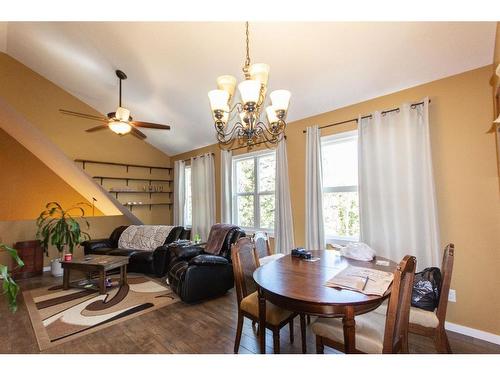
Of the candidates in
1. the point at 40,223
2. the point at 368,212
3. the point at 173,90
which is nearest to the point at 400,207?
the point at 368,212

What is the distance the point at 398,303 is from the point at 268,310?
89 cm

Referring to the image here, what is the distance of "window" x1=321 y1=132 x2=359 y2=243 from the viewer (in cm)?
304

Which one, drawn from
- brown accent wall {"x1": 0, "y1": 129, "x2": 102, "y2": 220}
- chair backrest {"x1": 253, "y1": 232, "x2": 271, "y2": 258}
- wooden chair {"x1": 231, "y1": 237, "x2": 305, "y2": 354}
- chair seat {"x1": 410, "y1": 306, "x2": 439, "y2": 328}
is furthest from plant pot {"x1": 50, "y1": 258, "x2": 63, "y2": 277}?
chair seat {"x1": 410, "y1": 306, "x2": 439, "y2": 328}

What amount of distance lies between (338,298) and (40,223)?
5.25m

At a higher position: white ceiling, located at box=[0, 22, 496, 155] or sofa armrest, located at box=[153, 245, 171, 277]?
white ceiling, located at box=[0, 22, 496, 155]

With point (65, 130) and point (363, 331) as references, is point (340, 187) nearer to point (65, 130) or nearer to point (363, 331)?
point (363, 331)

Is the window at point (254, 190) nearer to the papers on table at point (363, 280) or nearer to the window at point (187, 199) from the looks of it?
the window at point (187, 199)

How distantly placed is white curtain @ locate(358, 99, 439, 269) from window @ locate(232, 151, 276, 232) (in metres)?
1.59

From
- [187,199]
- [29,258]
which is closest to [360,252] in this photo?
[187,199]

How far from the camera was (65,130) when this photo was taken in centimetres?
448

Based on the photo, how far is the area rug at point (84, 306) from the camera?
233cm

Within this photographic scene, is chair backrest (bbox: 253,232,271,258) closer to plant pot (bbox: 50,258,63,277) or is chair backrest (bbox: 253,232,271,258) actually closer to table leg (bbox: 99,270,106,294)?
table leg (bbox: 99,270,106,294)

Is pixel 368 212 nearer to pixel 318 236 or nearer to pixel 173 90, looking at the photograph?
pixel 318 236

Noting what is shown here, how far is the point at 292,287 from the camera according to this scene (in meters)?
1.50
